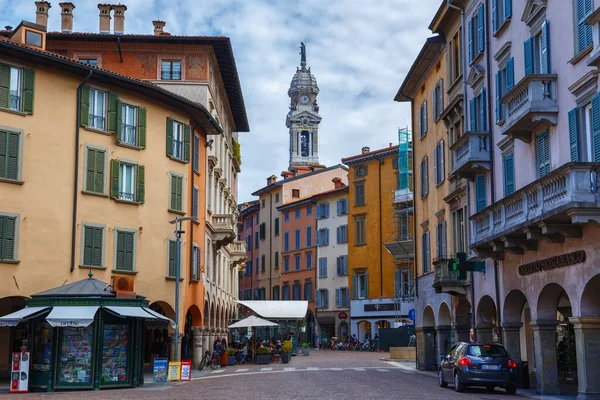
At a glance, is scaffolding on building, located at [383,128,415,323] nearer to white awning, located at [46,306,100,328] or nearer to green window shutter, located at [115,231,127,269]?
green window shutter, located at [115,231,127,269]

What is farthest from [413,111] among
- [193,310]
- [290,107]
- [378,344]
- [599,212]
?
[290,107]

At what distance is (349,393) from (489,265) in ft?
26.3

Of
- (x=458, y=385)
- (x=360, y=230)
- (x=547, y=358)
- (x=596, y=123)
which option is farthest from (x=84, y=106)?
(x=360, y=230)

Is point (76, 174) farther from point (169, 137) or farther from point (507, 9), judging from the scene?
point (507, 9)

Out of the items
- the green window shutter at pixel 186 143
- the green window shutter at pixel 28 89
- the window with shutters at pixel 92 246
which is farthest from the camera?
the green window shutter at pixel 186 143

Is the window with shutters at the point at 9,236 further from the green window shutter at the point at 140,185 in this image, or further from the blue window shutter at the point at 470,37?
the blue window shutter at the point at 470,37

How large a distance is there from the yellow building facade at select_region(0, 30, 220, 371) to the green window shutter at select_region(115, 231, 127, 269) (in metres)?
0.05

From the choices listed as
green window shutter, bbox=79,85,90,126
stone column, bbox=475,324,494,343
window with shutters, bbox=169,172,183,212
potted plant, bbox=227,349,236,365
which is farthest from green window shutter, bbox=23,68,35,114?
potted plant, bbox=227,349,236,365

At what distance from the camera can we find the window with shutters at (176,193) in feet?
131

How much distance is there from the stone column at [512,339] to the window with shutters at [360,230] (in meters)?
49.3

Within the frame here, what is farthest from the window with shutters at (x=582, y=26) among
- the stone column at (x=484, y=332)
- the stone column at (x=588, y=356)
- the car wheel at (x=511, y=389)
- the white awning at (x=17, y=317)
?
the white awning at (x=17, y=317)

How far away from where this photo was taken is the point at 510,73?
26969mm

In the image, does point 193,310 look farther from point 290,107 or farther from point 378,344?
point 290,107

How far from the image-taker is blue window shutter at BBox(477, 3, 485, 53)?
30.2m
